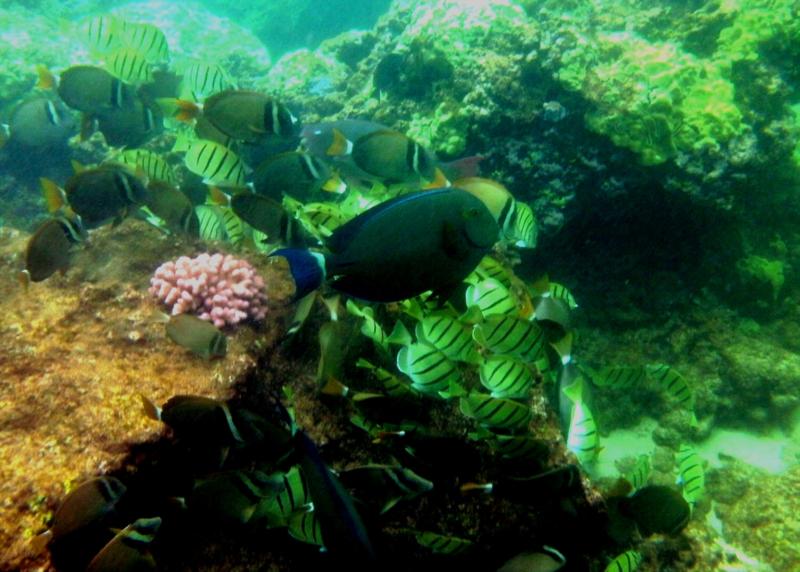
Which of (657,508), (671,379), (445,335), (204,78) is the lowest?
(657,508)

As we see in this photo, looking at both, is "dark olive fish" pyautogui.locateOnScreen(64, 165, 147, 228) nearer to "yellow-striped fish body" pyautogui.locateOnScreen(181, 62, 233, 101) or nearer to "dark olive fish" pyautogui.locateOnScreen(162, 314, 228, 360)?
"dark olive fish" pyautogui.locateOnScreen(162, 314, 228, 360)

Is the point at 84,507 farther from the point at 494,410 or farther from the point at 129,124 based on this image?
the point at 129,124

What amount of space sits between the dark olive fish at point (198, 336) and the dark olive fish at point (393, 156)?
205cm

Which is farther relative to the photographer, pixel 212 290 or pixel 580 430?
pixel 212 290

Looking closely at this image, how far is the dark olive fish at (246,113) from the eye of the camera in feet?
14.7

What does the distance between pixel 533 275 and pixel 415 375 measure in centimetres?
508

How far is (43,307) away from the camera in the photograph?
3.74 metres

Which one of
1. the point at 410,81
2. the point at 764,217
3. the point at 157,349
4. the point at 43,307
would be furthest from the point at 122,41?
the point at 764,217

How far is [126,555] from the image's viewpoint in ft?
7.76

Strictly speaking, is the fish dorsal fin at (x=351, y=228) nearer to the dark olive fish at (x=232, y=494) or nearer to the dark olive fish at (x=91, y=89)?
the dark olive fish at (x=232, y=494)

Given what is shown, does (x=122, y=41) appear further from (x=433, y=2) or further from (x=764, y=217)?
(x=764, y=217)

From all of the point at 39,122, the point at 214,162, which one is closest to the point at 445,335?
the point at 214,162

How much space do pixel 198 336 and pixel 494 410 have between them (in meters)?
2.03

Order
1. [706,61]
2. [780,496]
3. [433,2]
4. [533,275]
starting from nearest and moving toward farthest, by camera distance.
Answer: [780,496] → [533,275] → [706,61] → [433,2]
